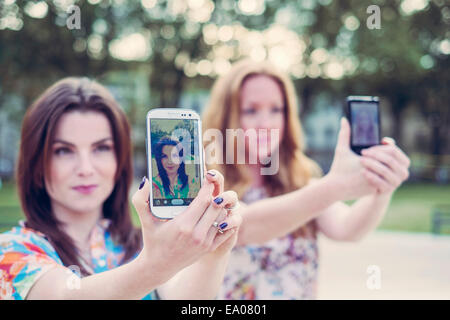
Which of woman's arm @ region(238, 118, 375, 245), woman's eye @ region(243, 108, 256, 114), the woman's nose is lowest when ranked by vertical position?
woman's arm @ region(238, 118, 375, 245)

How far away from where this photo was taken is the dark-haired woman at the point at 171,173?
48.6 inches

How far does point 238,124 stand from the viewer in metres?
2.25

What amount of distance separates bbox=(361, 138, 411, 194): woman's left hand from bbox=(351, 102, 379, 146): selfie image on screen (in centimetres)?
6

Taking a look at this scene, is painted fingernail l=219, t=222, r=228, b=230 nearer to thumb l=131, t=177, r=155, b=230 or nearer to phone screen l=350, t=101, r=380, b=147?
thumb l=131, t=177, r=155, b=230

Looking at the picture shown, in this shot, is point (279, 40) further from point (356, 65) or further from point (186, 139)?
point (186, 139)

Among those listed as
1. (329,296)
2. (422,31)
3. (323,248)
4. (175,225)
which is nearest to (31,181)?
(175,225)

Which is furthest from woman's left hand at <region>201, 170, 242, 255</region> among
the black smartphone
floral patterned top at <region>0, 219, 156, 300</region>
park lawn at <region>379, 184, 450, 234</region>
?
park lawn at <region>379, 184, 450, 234</region>

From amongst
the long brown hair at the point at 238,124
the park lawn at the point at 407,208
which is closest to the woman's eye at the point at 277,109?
the long brown hair at the point at 238,124

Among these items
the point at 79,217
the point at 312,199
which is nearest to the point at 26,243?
the point at 79,217

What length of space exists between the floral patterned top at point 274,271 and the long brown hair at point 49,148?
57 centimetres

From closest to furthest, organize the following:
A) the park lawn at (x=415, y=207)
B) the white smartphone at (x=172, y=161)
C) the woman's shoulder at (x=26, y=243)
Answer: the white smartphone at (x=172, y=161) → the woman's shoulder at (x=26, y=243) → the park lawn at (x=415, y=207)

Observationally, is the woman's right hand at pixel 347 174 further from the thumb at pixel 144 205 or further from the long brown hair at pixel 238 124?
the thumb at pixel 144 205

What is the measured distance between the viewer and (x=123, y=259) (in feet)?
5.89

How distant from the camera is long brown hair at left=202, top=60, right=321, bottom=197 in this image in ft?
7.50
